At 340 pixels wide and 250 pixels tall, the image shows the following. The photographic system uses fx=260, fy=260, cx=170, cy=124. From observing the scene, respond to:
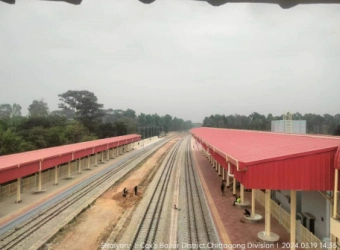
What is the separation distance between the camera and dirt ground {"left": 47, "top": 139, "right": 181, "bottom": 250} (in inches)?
515

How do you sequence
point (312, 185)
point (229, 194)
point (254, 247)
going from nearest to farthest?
point (312, 185), point (254, 247), point (229, 194)

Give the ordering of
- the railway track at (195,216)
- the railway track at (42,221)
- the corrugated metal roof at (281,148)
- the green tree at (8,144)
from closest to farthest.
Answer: the corrugated metal roof at (281,148)
the railway track at (42,221)
the railway track at (195,216)
the green tree at (8,144)

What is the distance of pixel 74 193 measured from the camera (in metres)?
22.8

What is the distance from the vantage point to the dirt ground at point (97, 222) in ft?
42.9

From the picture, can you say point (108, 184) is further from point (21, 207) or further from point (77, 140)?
point (77, 140)

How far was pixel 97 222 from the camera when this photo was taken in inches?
627

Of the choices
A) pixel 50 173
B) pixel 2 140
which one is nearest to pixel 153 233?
pixel 50 173

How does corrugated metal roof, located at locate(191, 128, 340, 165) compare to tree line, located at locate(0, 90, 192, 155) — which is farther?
tree line, located at locate(0, 90, 192, 155)

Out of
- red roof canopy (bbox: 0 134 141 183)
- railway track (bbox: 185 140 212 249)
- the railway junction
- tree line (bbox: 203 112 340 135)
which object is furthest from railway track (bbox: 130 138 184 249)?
tree line (bbox: 203 112 340 135)

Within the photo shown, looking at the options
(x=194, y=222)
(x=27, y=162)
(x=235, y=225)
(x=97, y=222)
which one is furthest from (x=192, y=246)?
(x=27, y=162)

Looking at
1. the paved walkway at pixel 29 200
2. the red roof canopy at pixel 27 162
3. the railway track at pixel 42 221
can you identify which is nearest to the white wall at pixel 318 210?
the railway track at pixel 42 221

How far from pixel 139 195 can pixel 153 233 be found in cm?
819

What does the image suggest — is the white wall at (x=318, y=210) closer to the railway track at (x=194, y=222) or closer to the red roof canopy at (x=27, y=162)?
the railway track at (x=194, y=222)

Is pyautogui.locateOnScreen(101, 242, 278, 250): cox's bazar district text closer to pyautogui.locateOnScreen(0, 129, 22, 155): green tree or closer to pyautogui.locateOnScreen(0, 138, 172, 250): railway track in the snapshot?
pyautogui.locateOnScreen(0, 138, 172, 250): railway track
